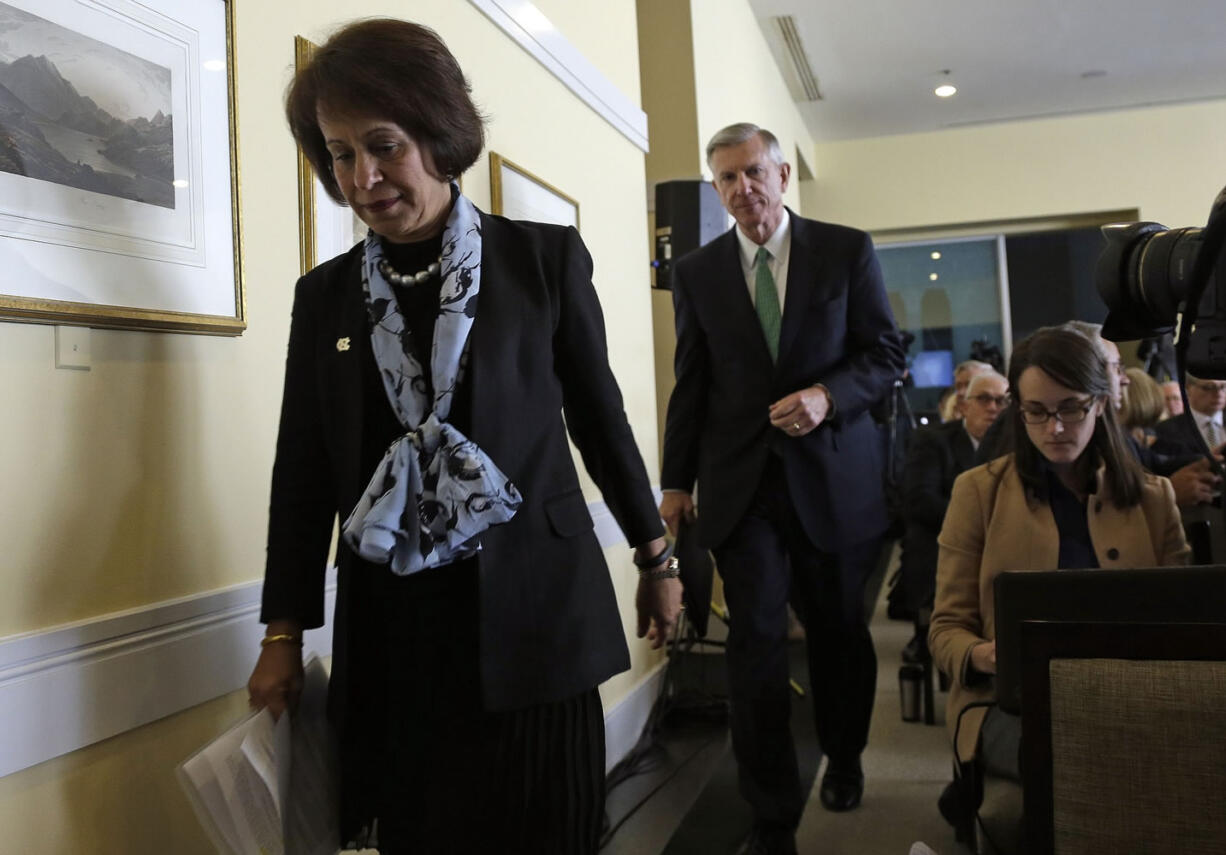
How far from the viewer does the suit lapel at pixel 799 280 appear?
2.51 m

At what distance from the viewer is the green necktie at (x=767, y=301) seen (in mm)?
2555

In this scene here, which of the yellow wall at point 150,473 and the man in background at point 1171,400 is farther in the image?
the man in background at point 1171,400

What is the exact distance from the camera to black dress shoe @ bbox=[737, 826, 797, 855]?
2283 mm

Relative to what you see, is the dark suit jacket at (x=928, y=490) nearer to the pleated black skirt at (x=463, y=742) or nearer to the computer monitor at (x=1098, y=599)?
the computer monitor at (x=1098, y=599)

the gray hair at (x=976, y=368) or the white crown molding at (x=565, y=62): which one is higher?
the white crown molding at (x=565, y=62)

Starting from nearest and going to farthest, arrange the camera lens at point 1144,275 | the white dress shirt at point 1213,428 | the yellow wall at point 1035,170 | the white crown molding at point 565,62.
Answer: the camera lens at point 1144,275 → the white crown molding at point 565,62 → the white dress shirt at point 1213,428 → the yellow wall at point 1035,170

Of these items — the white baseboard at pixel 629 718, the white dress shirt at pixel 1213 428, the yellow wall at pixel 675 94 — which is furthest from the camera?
the yellow wall at pixel 675 94

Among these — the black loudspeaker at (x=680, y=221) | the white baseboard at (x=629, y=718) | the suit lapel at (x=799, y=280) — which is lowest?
the white baseboard at (x=629, y=718)

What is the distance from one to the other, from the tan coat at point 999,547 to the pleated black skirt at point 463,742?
94 centimetres

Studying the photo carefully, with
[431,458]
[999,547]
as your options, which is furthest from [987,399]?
[431,458]

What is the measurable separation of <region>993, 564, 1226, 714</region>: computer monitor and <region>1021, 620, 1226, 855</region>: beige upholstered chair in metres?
0.28

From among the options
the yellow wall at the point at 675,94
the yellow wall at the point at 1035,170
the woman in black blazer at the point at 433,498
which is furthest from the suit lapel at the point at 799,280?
the yellow wall at the point at 1035,170

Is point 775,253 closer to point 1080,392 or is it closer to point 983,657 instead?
point 1080,392

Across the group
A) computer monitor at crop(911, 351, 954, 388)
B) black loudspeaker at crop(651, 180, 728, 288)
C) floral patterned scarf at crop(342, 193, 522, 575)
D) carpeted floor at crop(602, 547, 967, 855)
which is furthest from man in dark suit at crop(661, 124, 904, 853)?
computer monitor at crop(911, 351, 954, 388)
